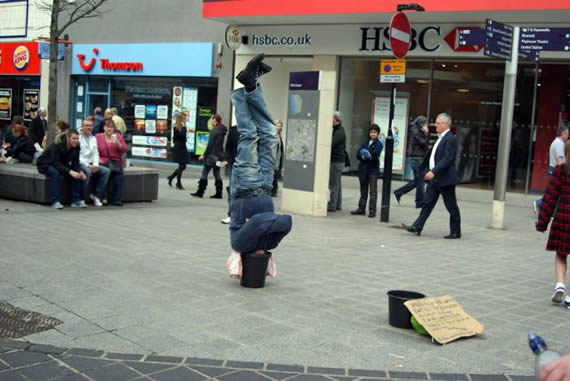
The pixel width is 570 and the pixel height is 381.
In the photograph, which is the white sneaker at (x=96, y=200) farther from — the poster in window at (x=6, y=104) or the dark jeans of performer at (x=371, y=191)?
the poster in window at (x=6, y=104)

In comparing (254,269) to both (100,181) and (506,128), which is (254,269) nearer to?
(100,181)

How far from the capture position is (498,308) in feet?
21.5

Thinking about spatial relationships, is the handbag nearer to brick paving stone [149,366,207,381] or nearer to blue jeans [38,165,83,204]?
blue jeans [38,165,83,204]

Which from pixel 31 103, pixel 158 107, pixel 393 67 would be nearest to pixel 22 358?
pixel 393 67

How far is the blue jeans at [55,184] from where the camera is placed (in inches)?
467

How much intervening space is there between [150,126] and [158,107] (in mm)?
746

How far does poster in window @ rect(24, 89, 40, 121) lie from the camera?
86.1 feet

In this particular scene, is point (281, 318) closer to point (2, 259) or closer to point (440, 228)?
point (2, 259)

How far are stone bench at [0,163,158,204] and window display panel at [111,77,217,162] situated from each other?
788 centimetres

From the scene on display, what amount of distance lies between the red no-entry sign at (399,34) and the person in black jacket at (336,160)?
2011 mm

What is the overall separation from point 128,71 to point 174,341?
61.5 feet

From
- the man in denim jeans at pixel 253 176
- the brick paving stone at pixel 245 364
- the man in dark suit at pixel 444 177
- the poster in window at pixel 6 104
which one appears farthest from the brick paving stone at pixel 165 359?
the poster in window at pixel 6 104

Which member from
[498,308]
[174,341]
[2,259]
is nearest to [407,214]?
[498,308]

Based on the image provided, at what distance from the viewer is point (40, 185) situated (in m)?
12.2
